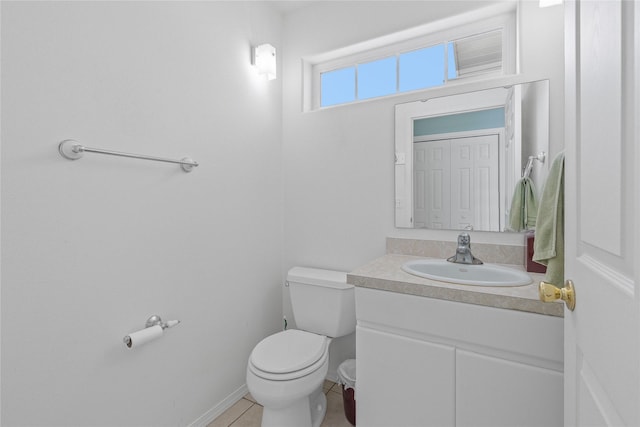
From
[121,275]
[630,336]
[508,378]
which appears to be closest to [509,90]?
[508,378]

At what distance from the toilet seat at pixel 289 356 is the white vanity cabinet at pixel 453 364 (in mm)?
237

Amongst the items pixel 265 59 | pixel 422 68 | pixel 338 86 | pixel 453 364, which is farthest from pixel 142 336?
pixel 422 68

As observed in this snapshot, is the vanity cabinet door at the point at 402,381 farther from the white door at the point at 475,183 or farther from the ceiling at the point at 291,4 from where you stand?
the ceiling at the point at 291,4

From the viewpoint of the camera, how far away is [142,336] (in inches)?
50.0

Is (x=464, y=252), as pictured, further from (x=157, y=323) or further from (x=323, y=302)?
(x=157, y=323)

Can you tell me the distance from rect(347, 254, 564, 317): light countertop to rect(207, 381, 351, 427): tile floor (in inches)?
34.8

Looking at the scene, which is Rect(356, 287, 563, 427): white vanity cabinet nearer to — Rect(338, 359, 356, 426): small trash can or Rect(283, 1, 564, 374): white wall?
Rect(338, 359, 356, 426): small trash can

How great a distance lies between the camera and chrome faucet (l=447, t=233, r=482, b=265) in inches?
61.0

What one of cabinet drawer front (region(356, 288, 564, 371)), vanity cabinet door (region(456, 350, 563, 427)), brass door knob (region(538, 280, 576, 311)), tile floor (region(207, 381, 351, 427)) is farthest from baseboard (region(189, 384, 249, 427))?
brass door knob (region(538, 280, 576, 311))

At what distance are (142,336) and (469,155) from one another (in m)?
1.75

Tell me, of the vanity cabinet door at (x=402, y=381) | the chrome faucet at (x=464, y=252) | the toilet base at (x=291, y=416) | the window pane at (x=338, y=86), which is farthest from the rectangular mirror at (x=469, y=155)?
the toilet base at (x=291, y=416)

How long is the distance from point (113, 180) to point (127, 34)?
615mm

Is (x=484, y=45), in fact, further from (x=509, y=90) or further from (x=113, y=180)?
(x=113, y=180)

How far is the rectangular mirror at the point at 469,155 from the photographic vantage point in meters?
1.51
